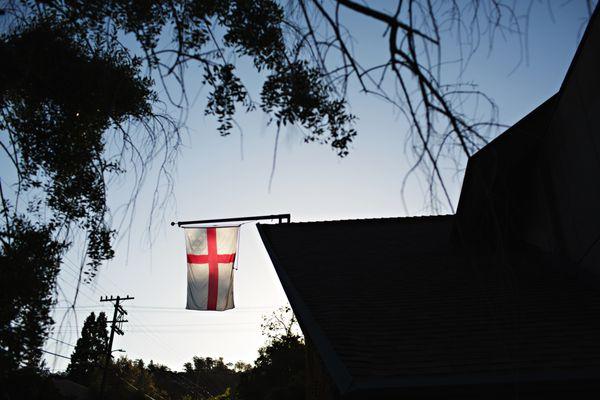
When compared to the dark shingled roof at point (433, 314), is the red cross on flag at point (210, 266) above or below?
above

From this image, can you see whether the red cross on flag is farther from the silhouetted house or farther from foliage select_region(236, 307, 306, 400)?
foliage select_region(236, 307, 306, 400)

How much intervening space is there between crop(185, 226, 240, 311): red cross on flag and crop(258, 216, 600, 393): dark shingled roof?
123cm

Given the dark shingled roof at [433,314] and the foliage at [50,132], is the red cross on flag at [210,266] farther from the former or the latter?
the foliage at [50,132]

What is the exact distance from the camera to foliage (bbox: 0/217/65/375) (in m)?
3.61

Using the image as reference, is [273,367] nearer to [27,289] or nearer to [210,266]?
[210,266]

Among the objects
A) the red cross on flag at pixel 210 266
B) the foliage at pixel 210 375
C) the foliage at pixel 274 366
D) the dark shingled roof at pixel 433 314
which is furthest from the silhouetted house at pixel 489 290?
the foliage at pixel 210 375

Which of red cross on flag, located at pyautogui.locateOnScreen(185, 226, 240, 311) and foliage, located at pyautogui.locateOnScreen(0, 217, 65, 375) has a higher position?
red cross on flag, located at pyautogui.locateOnScreen(185, 226, 240, 311)

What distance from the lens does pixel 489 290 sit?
588 centimetres

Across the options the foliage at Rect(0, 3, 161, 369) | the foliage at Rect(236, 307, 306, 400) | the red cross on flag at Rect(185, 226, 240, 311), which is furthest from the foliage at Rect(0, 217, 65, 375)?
the foliage at Rect(236, 307, 306, 400)

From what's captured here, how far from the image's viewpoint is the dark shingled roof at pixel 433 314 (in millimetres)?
3998

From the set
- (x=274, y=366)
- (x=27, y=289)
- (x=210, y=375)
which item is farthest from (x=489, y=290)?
(x=210, y=375)

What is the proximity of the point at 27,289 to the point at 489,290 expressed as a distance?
5.50m

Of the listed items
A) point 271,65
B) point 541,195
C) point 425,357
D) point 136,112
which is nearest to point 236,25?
point 271,65

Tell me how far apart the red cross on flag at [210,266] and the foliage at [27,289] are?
16.2 feet
